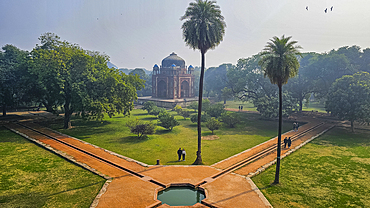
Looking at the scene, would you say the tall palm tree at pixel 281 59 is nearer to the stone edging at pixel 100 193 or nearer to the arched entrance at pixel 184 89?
the stone edging at pixel 100 193

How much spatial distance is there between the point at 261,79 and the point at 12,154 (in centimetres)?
4011

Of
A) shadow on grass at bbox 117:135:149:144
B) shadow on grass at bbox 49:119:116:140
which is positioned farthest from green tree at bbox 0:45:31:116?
shadow on grass at bbox 117:135:149:144

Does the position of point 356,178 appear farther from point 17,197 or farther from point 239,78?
point 239,78

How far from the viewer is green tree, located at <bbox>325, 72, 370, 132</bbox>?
25609 mm

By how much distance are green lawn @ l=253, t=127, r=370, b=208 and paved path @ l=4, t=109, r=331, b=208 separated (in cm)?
120

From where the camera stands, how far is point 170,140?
23516 mm

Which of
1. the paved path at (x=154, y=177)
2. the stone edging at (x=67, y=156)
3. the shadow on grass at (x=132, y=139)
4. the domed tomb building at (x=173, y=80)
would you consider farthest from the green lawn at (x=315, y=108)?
the stone edging at (x=67, y=156)

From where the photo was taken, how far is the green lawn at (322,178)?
37.8 ft

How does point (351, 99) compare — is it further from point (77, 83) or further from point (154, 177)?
point (77, 83)

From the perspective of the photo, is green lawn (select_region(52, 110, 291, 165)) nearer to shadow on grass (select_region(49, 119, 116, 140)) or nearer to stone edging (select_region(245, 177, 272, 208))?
shadow on grass (select_region(49, 119, 116, 140))

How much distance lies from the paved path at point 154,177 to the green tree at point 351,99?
12.6m

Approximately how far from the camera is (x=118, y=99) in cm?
2728

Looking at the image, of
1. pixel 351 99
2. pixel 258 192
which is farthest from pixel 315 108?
pixel 258 192

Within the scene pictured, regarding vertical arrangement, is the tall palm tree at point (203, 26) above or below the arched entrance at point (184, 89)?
above
